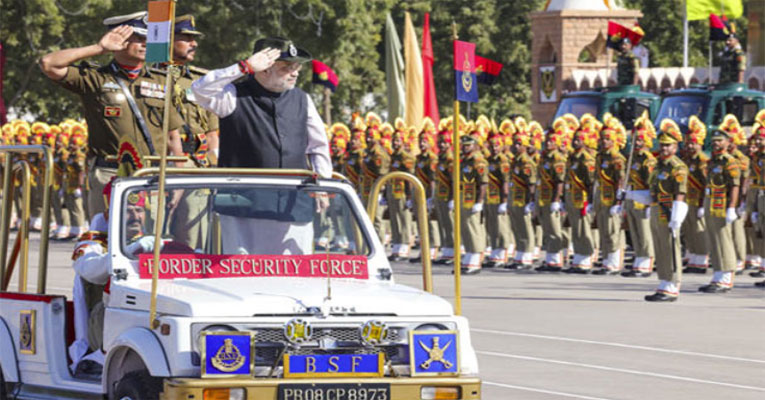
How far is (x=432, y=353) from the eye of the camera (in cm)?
882

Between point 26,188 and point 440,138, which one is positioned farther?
point 440,138

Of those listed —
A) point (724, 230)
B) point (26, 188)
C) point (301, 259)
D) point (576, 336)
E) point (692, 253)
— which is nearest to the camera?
point (301, 259)

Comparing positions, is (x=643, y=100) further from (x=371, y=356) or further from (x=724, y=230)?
(x=371, y=356)

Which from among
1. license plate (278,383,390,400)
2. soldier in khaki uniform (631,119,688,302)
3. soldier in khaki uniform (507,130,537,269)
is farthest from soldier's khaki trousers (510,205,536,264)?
license plate (278,383,390,400)

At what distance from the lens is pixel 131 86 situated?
1146 cm

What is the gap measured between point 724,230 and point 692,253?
280cm

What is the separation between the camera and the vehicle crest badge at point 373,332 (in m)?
8.75

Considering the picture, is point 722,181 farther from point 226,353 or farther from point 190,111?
point 226,353

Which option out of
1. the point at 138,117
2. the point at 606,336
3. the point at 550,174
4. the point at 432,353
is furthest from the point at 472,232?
the point at 432,353

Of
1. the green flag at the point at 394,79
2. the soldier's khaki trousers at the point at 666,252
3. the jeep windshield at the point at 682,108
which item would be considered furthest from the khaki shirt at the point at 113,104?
the green flag at the point at 394,79

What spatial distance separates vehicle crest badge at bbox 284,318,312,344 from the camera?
28.2 feet

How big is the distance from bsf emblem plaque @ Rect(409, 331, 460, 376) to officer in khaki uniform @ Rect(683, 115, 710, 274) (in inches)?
591

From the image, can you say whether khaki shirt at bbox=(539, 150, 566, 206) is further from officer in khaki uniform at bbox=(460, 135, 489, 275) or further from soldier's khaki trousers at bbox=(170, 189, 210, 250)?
soldier's khaki trousers at bbox=(170, 189, 210, 250)

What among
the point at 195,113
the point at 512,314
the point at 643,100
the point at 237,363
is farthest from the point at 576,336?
the point at 643,100
